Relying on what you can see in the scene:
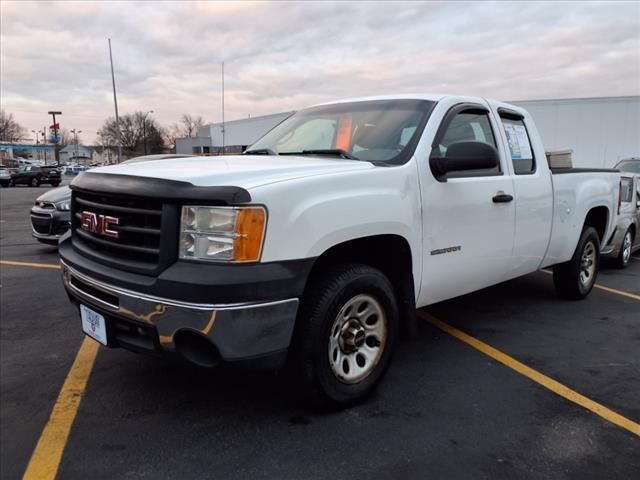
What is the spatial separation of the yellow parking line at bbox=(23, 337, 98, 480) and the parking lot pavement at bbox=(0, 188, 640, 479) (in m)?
0.04

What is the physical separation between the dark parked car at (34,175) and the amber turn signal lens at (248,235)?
123 feet

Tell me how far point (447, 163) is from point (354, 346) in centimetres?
132

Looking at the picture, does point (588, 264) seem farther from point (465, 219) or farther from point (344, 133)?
point (344, 133)

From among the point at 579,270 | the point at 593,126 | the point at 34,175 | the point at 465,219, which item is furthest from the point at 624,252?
the point at 34,175

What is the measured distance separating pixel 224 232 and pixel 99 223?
37.3 inches

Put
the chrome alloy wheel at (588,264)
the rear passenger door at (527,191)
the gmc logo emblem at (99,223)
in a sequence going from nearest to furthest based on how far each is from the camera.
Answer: the gmc logo emblem at (99,223) → the rear passenger door at (527,191) → the chrome alloy wheel at (588,264)

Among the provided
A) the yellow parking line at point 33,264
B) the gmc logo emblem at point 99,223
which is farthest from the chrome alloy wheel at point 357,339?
the yellow parking line at point 33,264

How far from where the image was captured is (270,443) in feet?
8.83

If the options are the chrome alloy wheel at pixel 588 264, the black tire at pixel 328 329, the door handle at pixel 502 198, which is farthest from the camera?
the chrome alloy wheel at pixel 588 264

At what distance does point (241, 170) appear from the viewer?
269 cm

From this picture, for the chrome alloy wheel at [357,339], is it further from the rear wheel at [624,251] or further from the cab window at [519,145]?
the rear wheel at [624,251]

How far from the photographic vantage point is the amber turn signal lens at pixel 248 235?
92.9 inches

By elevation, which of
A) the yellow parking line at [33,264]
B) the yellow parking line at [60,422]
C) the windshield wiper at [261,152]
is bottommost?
the yellow parking line at [60,422]

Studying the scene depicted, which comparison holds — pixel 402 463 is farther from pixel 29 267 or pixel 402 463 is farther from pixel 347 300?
pixel 29 267
